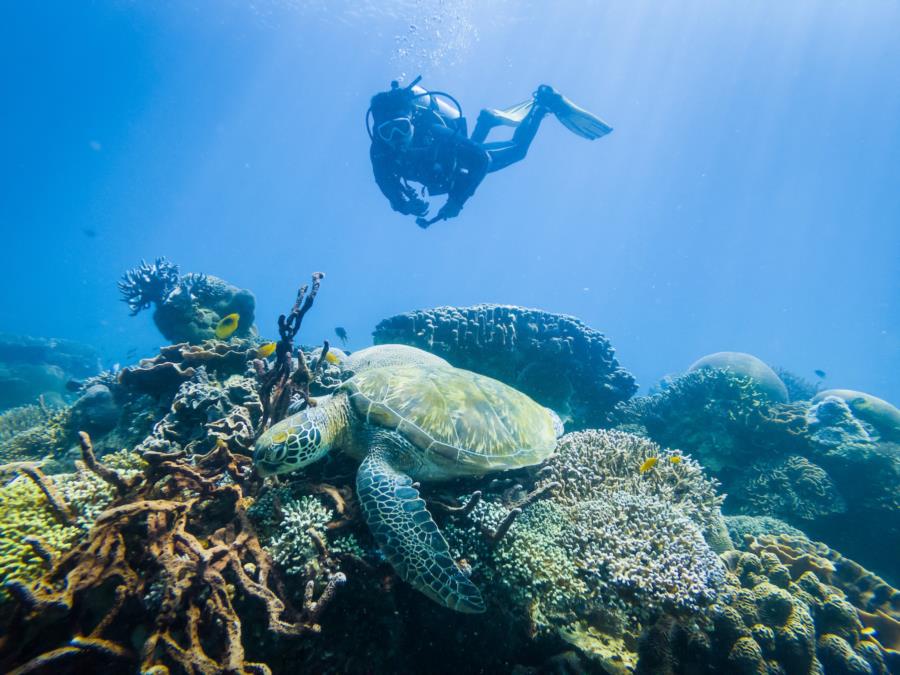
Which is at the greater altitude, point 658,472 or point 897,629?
point 658,472

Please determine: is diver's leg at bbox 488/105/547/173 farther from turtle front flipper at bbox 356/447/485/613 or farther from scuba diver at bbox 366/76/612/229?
turtle front flipper at bbox 356/447/485/613

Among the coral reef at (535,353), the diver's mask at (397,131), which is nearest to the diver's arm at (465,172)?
the diver's mask at (397,131)

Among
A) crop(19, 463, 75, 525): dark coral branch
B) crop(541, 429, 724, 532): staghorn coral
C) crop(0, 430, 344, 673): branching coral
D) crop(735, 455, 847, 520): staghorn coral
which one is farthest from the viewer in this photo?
crop(735, 455, 847, 520): staghorn coral

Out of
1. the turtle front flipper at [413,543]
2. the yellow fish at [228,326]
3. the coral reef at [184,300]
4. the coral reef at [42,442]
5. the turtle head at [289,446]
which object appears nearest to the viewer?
the turtle front flipper at [413,543]

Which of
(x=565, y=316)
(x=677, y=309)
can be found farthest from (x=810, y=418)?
(x=677, y=309)

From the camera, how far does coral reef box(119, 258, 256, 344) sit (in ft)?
25.8

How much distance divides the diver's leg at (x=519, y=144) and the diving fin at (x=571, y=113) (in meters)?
0.35

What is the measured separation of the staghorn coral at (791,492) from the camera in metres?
6.27

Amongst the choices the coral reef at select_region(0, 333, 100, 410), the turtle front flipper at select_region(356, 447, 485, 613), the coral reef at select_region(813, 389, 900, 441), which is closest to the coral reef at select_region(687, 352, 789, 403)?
the coral reef at select_region(813, 389, 900, 441)

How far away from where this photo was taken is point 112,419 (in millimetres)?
5168

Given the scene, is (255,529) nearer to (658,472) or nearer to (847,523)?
(658,472)

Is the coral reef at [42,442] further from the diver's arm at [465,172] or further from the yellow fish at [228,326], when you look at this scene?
the diver's arm at [465,172]

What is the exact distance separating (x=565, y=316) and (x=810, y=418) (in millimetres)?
5738

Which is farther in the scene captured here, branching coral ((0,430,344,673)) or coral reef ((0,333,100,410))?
coral reef ((0,333,100,410))
